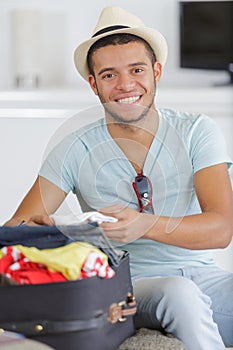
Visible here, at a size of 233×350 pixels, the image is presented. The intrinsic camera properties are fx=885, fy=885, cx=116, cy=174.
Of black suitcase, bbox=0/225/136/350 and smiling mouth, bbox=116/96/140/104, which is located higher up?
smiling mouth, bbox=116/96/140/104

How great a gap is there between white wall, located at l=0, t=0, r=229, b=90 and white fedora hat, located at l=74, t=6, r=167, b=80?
150 centimetres

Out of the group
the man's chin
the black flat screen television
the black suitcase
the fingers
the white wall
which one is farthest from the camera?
the white wall

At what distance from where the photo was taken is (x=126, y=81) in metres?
1.97

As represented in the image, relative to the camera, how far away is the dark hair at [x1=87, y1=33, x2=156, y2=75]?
198cm

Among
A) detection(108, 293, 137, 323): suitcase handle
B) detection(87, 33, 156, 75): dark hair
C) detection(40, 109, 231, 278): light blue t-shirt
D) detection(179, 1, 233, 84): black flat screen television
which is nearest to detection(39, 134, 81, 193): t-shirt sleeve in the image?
detection(40, 109, 231, 278): light blue t-shirt

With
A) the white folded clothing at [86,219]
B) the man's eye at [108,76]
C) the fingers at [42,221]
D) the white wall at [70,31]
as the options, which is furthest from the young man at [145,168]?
the white wall at [70,31]

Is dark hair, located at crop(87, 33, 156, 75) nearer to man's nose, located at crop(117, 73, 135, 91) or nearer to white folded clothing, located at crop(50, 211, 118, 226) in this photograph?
man's nose, located at crop(117, 73, 135, 91)

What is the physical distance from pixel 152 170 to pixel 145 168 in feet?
0.06

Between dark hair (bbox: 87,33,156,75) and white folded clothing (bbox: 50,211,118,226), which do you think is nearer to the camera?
white folded clothing (bbox: 50,211,118,226)

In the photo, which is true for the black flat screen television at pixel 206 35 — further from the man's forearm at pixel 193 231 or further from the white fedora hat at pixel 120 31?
the man's forearm at pixel 193 231

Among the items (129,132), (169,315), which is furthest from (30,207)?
(169,315)

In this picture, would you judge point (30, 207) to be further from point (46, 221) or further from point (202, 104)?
point (202, 104)

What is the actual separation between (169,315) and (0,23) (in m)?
2.27

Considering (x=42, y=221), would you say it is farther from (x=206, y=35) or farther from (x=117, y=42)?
(x=206, y=35)
